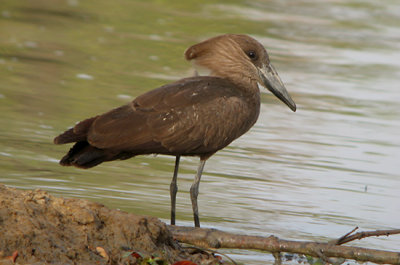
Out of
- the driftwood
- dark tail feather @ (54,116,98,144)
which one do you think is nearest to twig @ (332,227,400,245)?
the driftwood

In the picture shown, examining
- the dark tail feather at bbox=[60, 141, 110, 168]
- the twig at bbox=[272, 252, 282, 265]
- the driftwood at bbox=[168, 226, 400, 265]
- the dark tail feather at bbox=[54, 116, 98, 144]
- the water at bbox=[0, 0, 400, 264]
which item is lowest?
the water at bbox=[0, 0, 400, 264]

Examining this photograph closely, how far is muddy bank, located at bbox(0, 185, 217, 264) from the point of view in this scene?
5605mm

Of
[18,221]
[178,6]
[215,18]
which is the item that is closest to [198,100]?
[18,221]

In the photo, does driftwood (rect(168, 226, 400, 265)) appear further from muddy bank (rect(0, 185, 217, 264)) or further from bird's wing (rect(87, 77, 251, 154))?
bird's wing (rect(87, 77, 251, 154))

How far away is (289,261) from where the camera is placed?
7.05 meters

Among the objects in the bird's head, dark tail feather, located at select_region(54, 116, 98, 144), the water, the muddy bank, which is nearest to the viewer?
the muddy bank

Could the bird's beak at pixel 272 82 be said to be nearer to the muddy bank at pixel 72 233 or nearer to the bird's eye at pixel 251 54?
the bird's eye at pixel 251 54

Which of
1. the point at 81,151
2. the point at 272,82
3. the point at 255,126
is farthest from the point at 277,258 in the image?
the point at 255,126

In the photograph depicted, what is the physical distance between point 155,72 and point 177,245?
8.40 metres

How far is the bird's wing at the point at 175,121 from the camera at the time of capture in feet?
23.4

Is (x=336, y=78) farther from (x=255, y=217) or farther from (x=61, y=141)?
(x=61, y=141)

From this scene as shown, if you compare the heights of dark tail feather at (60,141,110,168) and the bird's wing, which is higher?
the bird's wing

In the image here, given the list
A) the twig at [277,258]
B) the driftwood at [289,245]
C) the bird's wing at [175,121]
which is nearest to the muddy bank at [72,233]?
the driftwood at [289,245]

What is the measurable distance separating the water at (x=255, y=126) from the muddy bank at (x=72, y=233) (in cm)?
105
